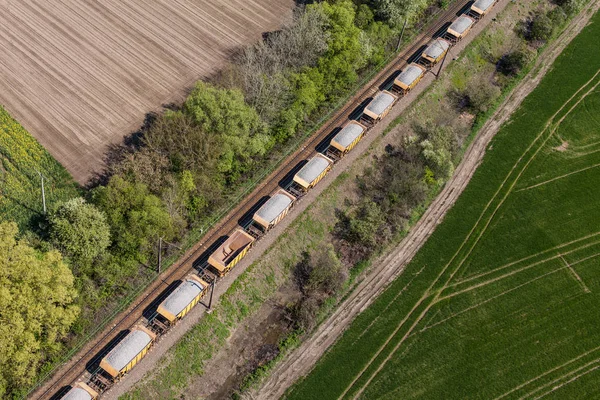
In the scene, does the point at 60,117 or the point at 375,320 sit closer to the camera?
the point at 375,320

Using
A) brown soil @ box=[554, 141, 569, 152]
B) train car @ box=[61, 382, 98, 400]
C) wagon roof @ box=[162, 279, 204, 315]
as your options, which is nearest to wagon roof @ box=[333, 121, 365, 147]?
wagon roof @ box=[162, 279, 204, 315]

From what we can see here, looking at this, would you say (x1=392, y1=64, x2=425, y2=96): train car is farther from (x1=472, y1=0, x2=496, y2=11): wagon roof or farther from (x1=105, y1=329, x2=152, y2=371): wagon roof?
(x1=105, y1=329, x2=152, y2=371): wagon roof

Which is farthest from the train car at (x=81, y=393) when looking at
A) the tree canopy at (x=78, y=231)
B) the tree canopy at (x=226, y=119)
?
the tree canopy at (x=226, y=119)

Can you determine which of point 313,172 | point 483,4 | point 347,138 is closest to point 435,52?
point 483,4

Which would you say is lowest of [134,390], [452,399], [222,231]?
[452,399]

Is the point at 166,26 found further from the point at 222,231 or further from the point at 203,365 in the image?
the point at 203,365

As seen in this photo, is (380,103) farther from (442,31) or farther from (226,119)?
(442,31)

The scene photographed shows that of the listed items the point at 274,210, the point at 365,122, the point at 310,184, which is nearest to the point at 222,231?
the point at 274,210
